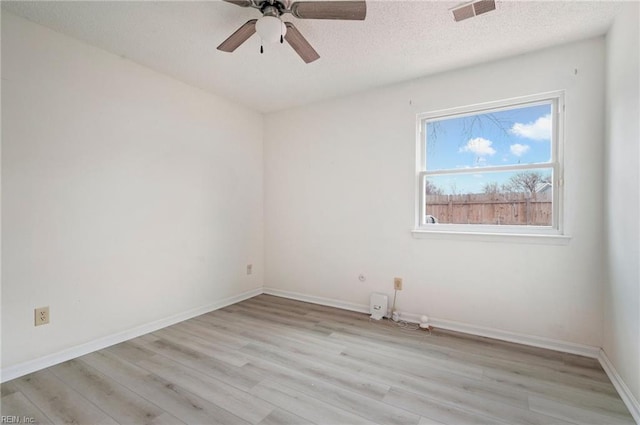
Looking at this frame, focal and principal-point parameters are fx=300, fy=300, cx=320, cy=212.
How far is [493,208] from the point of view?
106 inches

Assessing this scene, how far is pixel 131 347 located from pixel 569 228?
3.61 metres

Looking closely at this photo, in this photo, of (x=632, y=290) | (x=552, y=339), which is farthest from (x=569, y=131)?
(x=552, y=339)

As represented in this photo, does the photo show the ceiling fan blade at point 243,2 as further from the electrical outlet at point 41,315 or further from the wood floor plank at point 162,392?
the electrical outlet at point 41,315

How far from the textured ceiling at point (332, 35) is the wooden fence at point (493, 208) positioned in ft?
3.93

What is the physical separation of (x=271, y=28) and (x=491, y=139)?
2.13m

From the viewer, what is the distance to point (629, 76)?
5.91ft

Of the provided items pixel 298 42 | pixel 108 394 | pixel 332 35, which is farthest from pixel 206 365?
pixel 332 35

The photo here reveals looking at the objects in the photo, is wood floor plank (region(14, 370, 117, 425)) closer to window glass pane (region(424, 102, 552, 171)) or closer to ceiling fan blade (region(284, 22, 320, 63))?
ceiling fan blade (region(284, 22, 320, 63))

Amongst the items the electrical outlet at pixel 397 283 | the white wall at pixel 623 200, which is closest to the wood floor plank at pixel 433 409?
the white wall at pixel 623 200

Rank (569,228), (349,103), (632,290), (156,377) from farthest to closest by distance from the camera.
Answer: (349,103) < (569,228) < (156,377) < (632,290)

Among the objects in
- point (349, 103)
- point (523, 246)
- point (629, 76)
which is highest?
point (349, 103)

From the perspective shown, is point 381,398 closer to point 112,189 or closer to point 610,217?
point 610,217

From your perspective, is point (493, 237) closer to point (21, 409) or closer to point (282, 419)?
point (282, 419)

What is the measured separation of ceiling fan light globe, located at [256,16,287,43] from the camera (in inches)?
68.6
